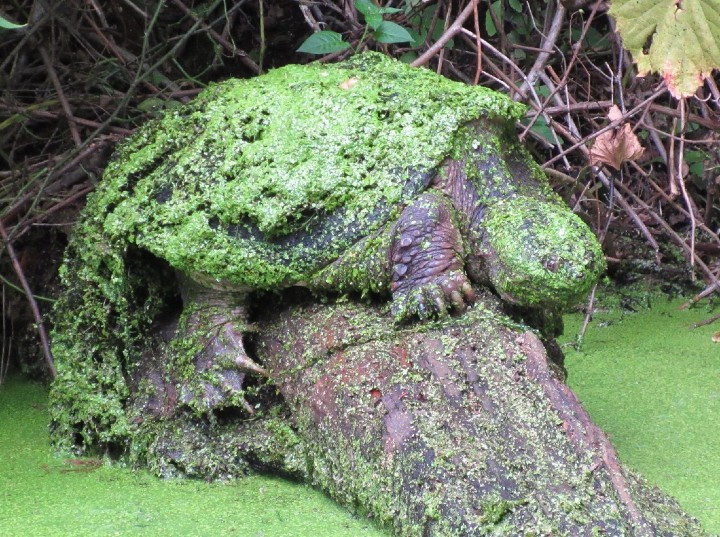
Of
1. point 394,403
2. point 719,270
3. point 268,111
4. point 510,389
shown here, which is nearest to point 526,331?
point 510,389

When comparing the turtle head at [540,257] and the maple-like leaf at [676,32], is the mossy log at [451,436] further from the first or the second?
the maple-like leaf at [676,32]

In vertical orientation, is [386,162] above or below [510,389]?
above

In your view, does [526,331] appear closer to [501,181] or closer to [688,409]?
[501,181]

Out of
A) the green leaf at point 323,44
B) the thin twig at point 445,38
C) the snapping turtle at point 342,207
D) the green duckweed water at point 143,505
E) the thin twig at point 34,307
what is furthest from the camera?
the thin twig at point 445,38

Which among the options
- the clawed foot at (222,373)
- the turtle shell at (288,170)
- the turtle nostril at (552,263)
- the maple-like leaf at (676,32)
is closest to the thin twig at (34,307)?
the turtle shell at (288,170)

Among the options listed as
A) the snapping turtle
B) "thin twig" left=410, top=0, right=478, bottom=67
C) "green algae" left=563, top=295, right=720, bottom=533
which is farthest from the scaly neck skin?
"thin twig" left=410, top=0, right=478, bottom=67

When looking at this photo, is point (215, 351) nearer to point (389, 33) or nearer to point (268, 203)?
point (268, 203)

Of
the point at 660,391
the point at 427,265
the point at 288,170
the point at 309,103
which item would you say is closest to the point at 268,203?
the point at 288,170
